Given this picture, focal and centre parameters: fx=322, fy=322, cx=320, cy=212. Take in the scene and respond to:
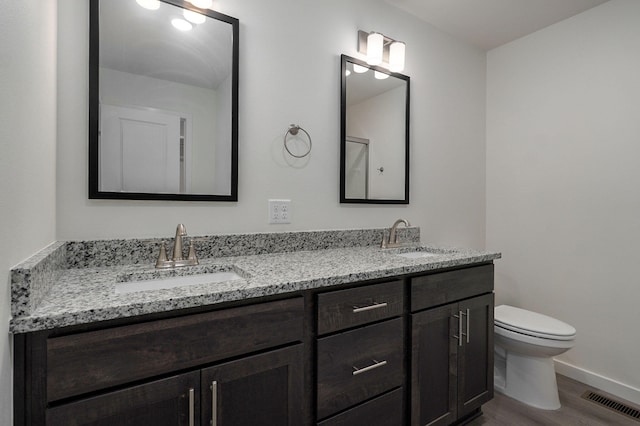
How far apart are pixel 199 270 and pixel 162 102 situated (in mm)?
728

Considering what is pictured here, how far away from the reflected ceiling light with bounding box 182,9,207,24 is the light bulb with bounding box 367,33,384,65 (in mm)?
945

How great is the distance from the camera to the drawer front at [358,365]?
1.11 metres

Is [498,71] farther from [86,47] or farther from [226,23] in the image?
[86,47]

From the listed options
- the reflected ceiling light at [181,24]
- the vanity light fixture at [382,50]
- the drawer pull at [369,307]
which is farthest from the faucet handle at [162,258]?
the vanity light fixture at [382,50]

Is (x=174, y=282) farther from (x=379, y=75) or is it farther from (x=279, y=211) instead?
(x=379, y=75)

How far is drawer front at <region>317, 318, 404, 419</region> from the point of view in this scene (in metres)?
1.11

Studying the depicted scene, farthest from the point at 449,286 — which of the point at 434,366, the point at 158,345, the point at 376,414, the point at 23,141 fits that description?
the point at 23,141

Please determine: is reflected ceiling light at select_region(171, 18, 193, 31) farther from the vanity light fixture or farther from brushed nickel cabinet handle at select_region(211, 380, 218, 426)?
brushed nickel cabinet handle at select_region(211, 380, 218, 426)

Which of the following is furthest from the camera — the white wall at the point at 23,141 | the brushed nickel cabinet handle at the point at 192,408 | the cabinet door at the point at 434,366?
the cabinet door at the point at 434,366

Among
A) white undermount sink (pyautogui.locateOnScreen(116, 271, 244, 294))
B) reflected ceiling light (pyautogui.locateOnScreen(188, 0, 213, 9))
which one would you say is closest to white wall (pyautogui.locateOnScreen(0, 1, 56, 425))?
white undermount sink (pyautogui.locateOnScreen(116, 271, 244, 294))

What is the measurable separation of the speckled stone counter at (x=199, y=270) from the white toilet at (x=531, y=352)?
0.53 m

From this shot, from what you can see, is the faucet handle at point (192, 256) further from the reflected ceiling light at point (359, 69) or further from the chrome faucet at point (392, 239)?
the reflected ceiling light at point (359, 69)

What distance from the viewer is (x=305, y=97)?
1.75 metres

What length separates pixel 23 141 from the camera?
781mm
